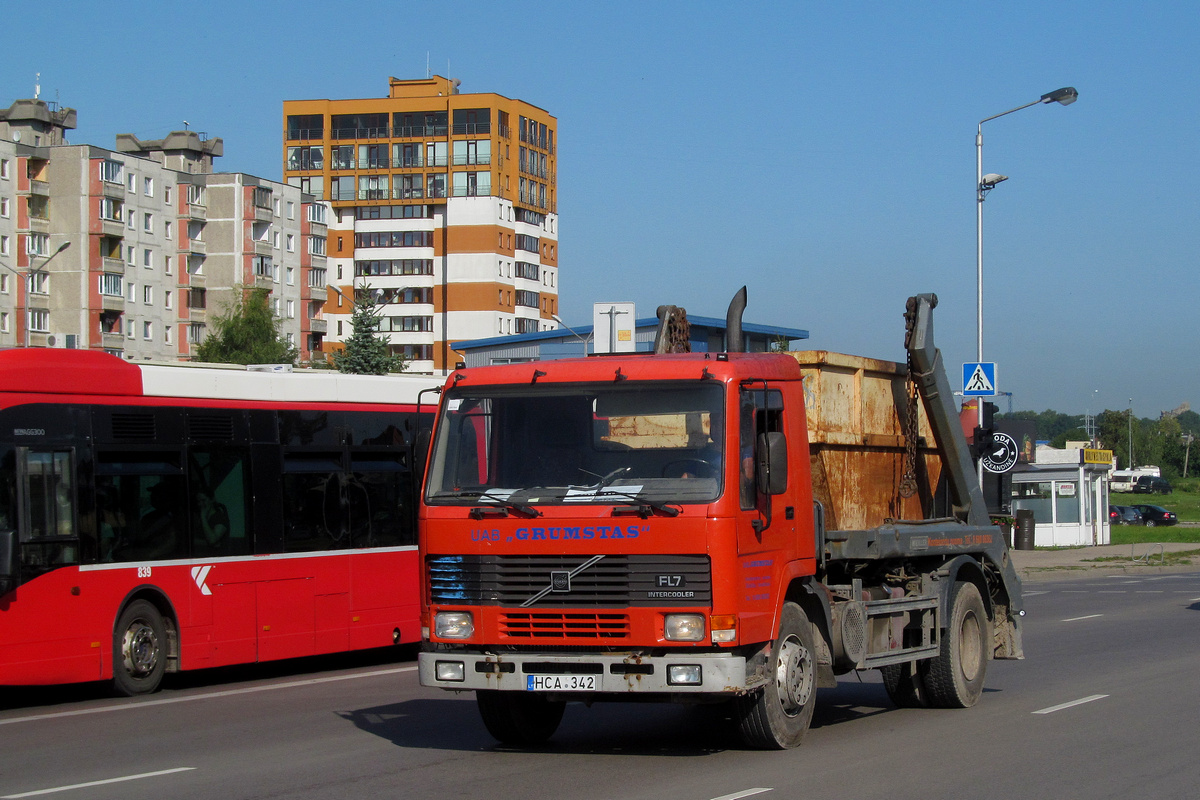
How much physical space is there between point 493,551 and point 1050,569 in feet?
98.5

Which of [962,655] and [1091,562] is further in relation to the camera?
[1091,562]

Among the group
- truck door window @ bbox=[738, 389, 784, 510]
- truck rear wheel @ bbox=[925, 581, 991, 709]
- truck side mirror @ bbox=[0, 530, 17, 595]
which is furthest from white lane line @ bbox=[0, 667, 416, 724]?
truck door window @ bbox=[738, 389, 784, 510]

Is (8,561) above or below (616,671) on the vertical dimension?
above

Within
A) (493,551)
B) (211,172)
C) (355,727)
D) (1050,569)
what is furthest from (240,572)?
(211,172)

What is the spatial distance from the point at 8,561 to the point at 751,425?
6.86 meters

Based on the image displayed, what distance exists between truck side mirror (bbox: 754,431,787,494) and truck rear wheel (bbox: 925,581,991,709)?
3.44 m

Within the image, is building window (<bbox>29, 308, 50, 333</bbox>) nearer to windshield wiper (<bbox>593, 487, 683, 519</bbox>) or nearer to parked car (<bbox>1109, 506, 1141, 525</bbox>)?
parked car (<bbox>1109, 506, 1141, 525</bbox>)

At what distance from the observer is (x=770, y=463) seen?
9.29 m

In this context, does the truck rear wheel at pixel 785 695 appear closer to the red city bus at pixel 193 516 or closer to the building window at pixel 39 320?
the red city bus at pixel 193 516

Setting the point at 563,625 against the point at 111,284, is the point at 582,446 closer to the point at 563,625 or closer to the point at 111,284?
the point at 563,625

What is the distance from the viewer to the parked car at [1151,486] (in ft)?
452

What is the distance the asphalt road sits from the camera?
8.60 m

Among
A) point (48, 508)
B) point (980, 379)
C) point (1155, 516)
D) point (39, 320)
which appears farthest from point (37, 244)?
point (48, 508)

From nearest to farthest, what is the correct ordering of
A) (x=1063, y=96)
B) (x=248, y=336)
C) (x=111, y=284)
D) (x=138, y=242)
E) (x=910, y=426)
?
(x=910, y=426)
(x=1063, y=96)
(x=248, y=336)
(x=111, y=284)
(x=138, y=242)
